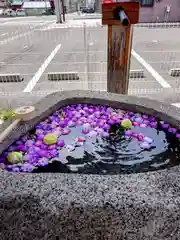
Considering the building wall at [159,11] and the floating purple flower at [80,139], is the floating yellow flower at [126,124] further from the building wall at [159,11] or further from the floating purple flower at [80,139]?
the building wall at [159,11]

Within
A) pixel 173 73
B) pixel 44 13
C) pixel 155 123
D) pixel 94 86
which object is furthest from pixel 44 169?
pixel 44 13

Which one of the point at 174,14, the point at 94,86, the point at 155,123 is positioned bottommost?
the point at 94,86

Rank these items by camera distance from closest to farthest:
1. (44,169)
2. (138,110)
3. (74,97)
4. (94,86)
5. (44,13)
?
(44,169) < (138,110) < (74,97) < (94,86) < (44,13)

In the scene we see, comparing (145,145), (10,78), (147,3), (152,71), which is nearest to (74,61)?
(10,78)

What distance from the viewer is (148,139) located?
185 centimetres

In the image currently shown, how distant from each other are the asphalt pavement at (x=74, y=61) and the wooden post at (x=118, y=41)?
1420mm

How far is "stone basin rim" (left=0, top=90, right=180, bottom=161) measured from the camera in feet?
6.19

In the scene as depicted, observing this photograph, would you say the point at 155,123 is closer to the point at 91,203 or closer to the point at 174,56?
the point at 91,203

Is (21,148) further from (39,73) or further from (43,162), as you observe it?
(39,73)

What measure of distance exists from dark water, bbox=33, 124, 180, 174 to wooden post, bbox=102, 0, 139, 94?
3.18 feet

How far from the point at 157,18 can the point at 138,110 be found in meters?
15.4

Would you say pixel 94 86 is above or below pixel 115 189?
below

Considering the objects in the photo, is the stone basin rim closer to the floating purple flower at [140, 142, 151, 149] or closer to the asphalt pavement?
the floating purple flower at [140, 142, 151, 149]

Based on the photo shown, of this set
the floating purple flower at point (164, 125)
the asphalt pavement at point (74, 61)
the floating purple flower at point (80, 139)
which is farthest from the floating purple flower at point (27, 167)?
the asphalt pavement at point (74, 61)
